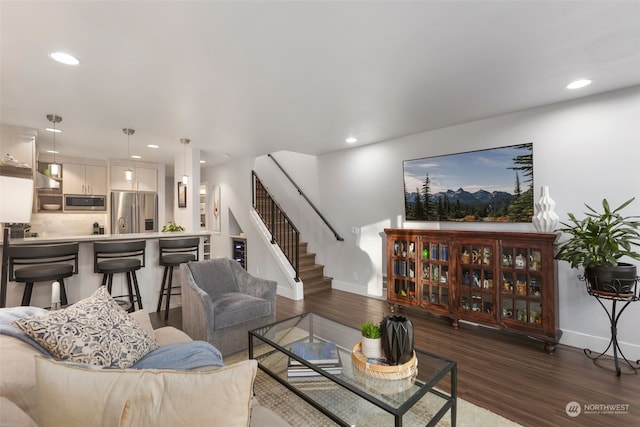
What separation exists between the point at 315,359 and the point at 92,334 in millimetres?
1261

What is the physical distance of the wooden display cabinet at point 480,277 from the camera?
9.78ft

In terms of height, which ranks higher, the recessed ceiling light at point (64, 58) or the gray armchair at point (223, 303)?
the recessed ceiling light at point (64, 58)

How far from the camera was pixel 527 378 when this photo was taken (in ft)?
8.05

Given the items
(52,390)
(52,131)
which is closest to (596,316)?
(52,390)

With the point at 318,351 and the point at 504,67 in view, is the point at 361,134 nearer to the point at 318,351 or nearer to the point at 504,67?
the point at 504,67

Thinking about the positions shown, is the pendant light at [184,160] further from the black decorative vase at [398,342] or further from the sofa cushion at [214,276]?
the black decorative vase at [398,342]

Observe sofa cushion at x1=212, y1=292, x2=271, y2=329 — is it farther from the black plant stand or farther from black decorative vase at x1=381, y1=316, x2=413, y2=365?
the black plant stand

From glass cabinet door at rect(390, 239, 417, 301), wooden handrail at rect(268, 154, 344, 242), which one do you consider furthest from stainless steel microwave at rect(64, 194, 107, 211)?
glass cabinet door at rect(390, 239, 417, 301)

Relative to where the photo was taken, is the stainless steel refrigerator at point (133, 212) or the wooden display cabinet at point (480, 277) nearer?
the wooden display cabinet at point (480, 277)

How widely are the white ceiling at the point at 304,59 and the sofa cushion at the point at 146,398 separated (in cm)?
187

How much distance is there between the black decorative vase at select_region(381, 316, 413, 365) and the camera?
1.70 m

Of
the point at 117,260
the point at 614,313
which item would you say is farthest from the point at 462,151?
the point at 117,260

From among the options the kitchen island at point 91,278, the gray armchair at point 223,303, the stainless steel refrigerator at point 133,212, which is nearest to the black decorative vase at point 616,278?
the gray armchair at point 223,303
